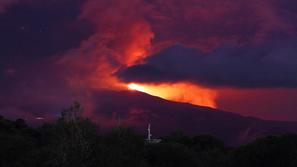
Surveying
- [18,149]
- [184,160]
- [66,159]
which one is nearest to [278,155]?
[184,160]

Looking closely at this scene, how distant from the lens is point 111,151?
178ft

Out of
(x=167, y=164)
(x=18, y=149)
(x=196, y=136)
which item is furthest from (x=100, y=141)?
(x=196, y=136)

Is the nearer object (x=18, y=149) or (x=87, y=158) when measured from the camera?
(x=87, y=158)

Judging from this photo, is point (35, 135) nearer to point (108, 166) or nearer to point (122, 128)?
point (122, 128)

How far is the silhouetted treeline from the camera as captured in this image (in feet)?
165

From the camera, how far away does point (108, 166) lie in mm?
53406

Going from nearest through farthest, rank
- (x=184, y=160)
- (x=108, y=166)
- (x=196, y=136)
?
(x=108, y=166), (x=184, y=160), (x=196, y=136)

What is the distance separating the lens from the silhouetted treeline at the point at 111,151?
50.3 meters

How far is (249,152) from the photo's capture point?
8556cm

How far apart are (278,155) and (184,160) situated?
13.7 meters

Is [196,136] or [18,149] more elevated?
[196,136]

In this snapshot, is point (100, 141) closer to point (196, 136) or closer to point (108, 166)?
point (108, 166)

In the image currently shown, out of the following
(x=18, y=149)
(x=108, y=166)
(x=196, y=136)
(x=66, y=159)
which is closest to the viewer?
(x=66, y=159)

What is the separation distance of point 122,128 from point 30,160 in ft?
31.0
